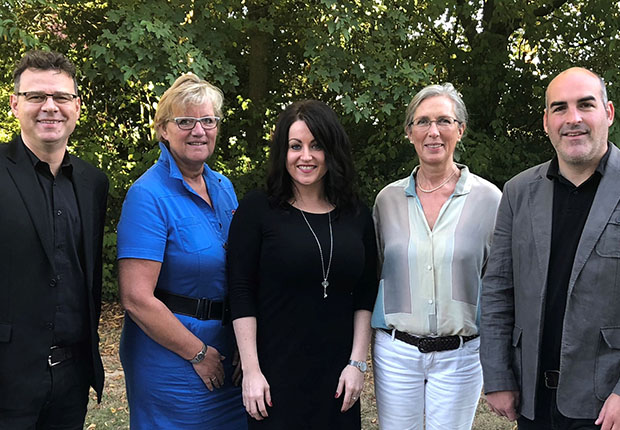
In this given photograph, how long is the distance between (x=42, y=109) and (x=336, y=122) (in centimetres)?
125

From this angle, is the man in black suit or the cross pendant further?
the cross pendant

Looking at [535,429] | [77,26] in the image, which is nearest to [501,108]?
[77,26]

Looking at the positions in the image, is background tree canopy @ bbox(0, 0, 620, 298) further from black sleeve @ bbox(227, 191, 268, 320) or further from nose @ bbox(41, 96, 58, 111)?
black sleeve @ bbox(227, 191, 268, 320)

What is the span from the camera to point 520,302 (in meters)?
2.55

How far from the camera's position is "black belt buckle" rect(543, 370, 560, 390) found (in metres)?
2.44

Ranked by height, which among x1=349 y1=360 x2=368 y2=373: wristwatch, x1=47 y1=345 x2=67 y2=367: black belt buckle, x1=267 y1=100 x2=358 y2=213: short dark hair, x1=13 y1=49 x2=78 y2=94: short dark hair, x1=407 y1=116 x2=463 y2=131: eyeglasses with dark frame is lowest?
x1=349 y1=360 x2=368 y2=373: wristwatch

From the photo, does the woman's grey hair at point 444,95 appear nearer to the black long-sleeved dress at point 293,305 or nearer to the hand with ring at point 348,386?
the black long-sleeved dress at point 293,305

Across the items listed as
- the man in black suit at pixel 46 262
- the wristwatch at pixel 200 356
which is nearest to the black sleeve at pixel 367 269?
the wristwatch at pixel 200 356

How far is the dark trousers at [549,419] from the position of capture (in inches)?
93.6

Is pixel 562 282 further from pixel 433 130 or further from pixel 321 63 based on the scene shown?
pixel 321 63

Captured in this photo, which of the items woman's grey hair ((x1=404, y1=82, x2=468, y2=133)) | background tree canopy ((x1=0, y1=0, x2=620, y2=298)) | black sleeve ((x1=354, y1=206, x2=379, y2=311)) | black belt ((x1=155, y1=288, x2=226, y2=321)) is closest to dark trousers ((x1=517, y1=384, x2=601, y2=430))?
black sleeve ((x1=354, y1=206, x2=379, y2=311))

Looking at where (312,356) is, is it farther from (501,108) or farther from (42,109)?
(501,108)

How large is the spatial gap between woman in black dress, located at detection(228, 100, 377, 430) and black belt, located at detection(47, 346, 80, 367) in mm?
691

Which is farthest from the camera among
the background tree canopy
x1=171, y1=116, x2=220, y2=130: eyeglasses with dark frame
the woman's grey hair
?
the background tree canopy
